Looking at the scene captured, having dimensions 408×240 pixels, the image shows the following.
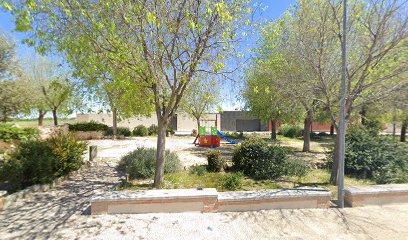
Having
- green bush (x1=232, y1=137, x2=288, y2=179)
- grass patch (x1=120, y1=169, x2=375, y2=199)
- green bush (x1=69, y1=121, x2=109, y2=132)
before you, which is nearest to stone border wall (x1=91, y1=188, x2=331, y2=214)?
grass patch (x1=120, y1=169, x2=375, y2=199)

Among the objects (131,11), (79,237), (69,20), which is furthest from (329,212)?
(69,20)

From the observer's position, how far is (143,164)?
6.89 metres

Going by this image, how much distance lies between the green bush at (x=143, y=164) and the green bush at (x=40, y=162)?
1.53m

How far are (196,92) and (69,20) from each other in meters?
3.41

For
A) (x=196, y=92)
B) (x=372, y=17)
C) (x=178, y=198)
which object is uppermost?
(x=372, y=17)

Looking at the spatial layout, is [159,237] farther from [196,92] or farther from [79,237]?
[196,92]

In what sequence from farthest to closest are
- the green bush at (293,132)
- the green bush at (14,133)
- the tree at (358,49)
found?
the green bush at (293,132) < the green bush at (14,133) < the tree at (358,49)

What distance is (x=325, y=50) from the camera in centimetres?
618

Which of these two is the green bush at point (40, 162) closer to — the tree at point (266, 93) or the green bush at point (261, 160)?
the green bush at point (261, 160)

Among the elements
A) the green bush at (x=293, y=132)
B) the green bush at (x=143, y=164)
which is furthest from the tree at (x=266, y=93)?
the green bush at (x=293, y=132)

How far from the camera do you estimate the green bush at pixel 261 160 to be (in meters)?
6.82

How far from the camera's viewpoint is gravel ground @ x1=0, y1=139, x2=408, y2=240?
363 centimetres

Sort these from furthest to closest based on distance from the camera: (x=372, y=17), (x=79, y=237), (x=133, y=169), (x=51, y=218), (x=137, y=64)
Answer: (x=133, y=169)
(x=372, y=17)
(x=137, y=64)
(x=51, y=218)
(x=79, y=237)

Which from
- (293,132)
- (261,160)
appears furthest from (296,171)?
(293,132)
